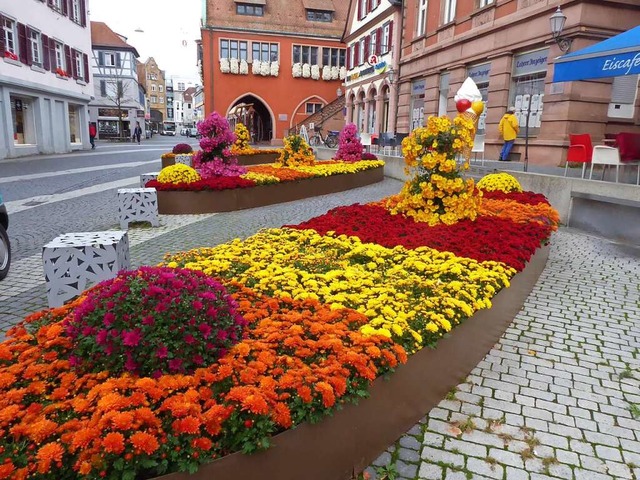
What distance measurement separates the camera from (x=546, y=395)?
3.88m

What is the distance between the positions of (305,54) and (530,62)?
30275 mm

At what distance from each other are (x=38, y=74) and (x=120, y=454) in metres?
28.5

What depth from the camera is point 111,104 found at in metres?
56.0

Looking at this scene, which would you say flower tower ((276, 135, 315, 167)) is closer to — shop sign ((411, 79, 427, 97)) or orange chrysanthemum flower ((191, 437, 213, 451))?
shop sign ((411, 79, 427, 97))

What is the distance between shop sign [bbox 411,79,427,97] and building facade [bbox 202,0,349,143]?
18.0 metres

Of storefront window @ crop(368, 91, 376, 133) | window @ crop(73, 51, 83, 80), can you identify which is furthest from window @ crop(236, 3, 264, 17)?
storefront window @ crop(368, 91, 376, 133)

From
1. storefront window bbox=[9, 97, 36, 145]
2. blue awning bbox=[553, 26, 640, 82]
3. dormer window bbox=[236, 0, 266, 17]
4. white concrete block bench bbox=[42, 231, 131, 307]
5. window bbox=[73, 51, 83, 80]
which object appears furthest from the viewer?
dormer window bbox=[236, 0, 266, 17]

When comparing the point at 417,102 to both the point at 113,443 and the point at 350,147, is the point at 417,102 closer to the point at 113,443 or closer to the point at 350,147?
the point at 350,147

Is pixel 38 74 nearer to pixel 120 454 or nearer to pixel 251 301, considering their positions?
pixel 251 301

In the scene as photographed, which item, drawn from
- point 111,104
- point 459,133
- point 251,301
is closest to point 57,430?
point 251,301

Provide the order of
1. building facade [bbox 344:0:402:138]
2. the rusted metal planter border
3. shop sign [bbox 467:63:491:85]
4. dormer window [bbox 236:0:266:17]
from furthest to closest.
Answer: dormer window [bbox 236:0:266:17] < building facade [bbox 344:0:402:138] < shop sign [bbox 467:63:491:85] < the rusted metal planter border

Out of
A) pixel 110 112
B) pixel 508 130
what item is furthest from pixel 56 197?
pixel 110 112

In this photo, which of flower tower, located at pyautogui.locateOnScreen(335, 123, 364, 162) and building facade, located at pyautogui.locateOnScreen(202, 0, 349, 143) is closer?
flower tower, located at pyautogui.locateOnScreen(335, 123, 364, 162)

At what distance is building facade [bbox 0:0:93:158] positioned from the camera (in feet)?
74.6
